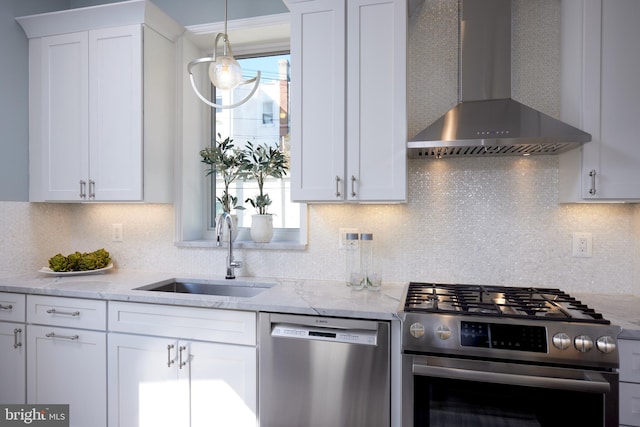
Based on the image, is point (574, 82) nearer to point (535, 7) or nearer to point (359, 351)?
point (535, 7)

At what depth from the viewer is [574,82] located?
1827mm

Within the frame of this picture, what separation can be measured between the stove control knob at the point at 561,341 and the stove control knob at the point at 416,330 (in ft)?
1.52

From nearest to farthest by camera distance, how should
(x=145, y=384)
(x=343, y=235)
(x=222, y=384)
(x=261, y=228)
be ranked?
1. (x=222, y=384)
2. (x=145, y=384)
3. (x=343, y=235)
4. (x=261, y=228)

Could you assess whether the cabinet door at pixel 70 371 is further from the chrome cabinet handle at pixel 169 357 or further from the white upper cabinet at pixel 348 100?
the white upper cabinet at pixel 348 100

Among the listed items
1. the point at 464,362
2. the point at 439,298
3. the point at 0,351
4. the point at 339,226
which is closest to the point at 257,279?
the point at 339,226

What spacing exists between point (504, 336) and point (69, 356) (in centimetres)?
213

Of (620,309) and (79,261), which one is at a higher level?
(79,261)

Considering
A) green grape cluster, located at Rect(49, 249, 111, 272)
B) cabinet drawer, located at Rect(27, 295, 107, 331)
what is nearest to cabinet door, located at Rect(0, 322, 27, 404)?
cabinet drawer, located at Rect(27, 295, 107, 331)

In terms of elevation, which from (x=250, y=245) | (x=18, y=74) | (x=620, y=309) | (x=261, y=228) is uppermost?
(x=18, y=74)

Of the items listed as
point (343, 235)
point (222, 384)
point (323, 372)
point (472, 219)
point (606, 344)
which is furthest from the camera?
point (343, 235)

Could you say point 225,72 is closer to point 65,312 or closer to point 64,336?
point 65,312

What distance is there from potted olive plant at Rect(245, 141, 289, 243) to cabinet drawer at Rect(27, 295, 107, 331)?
0.92 m

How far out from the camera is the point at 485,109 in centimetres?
188

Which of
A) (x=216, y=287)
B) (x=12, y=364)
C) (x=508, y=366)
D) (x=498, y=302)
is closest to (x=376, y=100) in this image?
(x=498, y=302)
